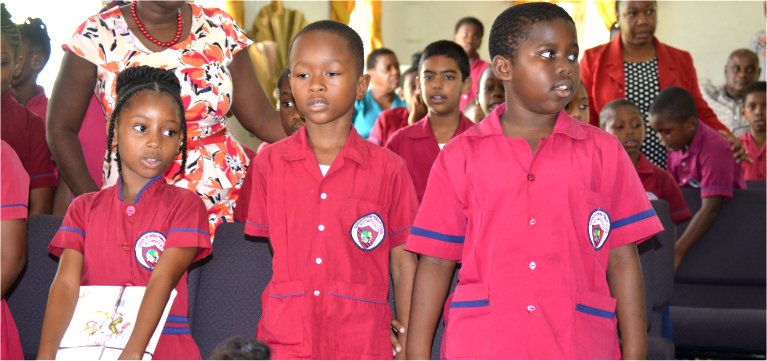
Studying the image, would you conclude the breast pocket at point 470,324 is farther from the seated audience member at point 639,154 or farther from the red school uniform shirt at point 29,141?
the seated audience member at point 639,154

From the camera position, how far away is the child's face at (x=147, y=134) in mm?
2721

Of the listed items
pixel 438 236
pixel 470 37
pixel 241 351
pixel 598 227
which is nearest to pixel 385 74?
pixel 470 37

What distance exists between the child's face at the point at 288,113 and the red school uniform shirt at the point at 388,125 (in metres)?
1.59

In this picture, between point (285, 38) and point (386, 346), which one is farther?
point (285, 38)

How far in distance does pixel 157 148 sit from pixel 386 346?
2.81ft

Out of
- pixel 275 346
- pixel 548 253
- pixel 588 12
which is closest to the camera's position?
pixel 548 253

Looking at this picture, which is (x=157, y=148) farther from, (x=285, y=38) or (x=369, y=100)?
(x=285, y=38)

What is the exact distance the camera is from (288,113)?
3.58m

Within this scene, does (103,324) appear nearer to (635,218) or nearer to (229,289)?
(229,289)

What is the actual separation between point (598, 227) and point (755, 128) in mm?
4967

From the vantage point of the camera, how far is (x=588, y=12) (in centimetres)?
1085

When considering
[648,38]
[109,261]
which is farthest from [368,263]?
[648,38]

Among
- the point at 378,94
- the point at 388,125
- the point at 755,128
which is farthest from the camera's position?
the point at 378,94

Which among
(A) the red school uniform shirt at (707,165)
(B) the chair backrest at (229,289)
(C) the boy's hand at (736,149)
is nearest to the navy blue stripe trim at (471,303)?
(B) the chair backrest at (229,289)
